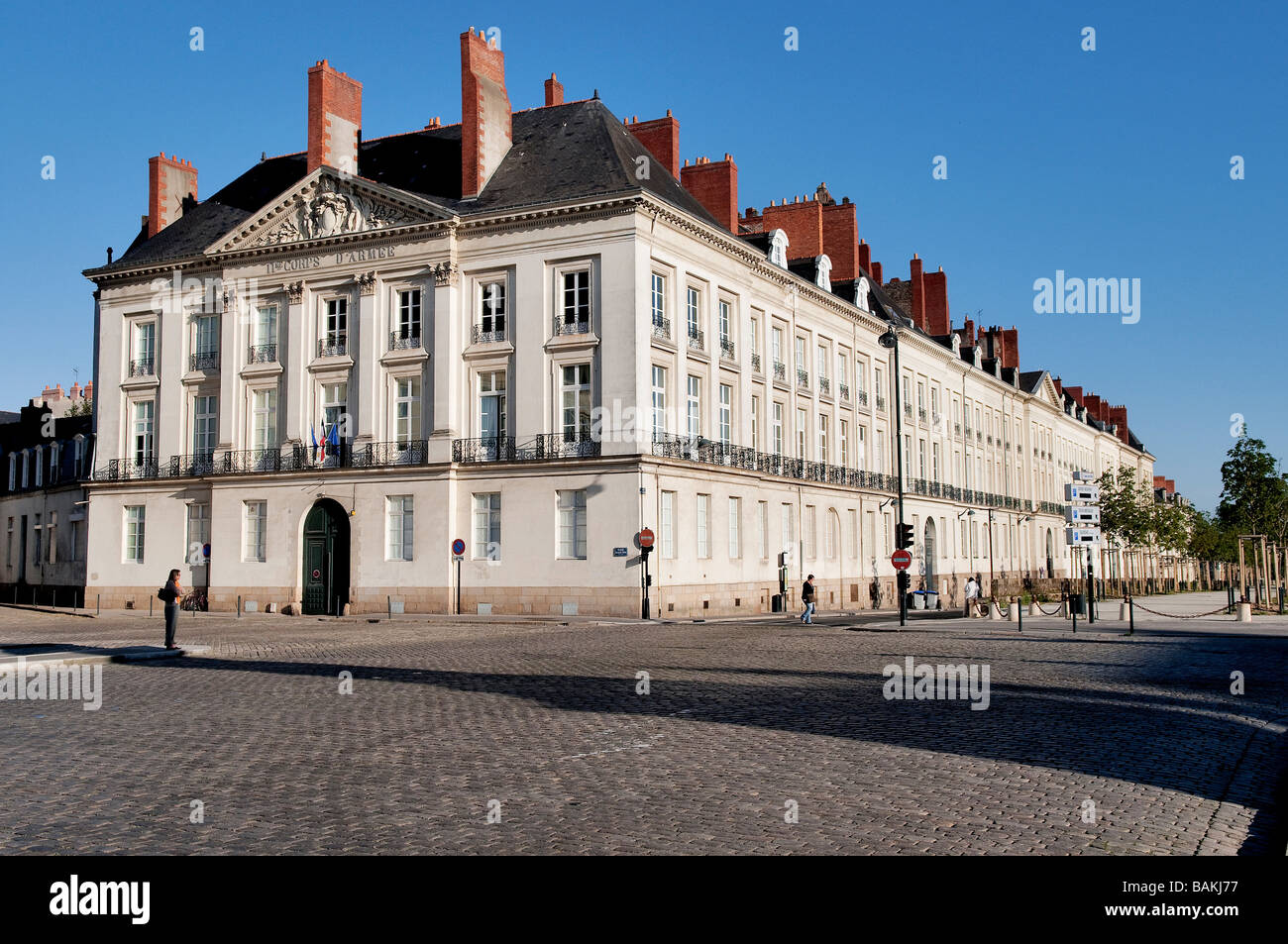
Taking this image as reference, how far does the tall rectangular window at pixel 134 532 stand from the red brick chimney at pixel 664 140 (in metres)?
25.0

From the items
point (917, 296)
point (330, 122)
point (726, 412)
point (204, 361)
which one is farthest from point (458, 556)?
point (917, 296)

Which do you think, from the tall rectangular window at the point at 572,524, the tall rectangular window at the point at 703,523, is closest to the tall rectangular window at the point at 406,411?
the tall rectangular window at the point at 572,524

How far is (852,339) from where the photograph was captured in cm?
5506

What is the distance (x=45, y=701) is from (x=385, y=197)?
97.3ft

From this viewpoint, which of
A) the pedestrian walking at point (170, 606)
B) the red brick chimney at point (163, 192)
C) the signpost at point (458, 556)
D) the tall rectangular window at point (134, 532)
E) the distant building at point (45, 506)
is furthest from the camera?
the distant building at point (45, 506)

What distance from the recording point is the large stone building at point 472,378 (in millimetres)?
37594

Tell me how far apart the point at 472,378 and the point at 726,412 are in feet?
31.8

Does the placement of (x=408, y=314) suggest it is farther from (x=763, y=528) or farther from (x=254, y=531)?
(x=763, y=528)

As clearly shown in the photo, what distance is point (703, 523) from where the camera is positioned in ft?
131

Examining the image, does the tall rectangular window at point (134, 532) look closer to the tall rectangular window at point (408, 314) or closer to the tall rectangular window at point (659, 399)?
the tall rectangular window at point (408, 314)
